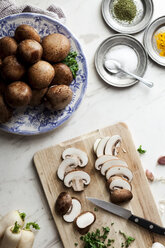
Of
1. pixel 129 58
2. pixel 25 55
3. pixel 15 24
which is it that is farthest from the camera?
pixel 129 58

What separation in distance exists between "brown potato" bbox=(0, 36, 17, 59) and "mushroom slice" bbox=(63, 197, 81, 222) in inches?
32.8

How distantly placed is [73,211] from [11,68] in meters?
0.82

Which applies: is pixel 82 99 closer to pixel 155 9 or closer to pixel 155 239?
pixel 155 9

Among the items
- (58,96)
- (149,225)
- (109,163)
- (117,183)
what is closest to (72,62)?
(58,96)

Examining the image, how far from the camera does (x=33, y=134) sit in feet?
6.13

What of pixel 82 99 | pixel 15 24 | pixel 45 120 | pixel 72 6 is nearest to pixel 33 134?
pixel 45 120

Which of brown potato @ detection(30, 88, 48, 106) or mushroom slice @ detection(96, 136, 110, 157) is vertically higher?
brown potato @ detection(30, 88, 48, 106)

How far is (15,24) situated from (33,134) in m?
0.60

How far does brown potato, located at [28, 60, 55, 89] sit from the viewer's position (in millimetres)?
1678

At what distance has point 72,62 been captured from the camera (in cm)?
187

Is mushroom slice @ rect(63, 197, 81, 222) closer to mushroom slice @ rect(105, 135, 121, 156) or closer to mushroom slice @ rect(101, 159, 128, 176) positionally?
mushroom slice @ rect(101, 159, 128, 176)

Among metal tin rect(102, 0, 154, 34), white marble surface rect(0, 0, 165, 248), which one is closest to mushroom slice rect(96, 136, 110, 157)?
white marble surface rect(0, 0, 165, 248)

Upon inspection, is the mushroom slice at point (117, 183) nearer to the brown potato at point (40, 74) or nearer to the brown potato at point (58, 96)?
the brown potato at point (58, 96)

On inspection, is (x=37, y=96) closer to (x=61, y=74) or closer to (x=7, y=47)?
(x=61, y=74)
